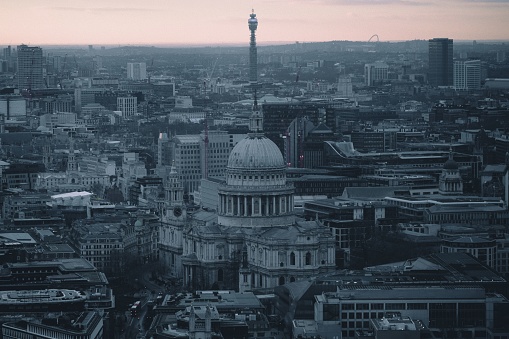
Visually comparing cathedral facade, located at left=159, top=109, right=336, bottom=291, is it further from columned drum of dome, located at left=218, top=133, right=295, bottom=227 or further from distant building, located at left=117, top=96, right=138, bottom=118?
distant building, located at left=117, top=96, right=138, bottom=118

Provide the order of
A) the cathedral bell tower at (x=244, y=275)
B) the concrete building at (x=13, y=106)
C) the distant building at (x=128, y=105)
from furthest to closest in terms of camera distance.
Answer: the distant building at (x=128, y=105)
the concrete building at (x=13, y=106)
the cathedral bell tower at (x=244, y=275)

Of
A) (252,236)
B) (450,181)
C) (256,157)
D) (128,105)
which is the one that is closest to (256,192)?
(256,157)

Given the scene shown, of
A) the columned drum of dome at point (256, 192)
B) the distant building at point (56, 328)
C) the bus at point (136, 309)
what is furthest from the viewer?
the columned drum of dome at point (256, 192)

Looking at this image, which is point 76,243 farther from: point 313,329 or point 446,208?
point 313,329

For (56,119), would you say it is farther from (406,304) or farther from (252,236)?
(406,304)

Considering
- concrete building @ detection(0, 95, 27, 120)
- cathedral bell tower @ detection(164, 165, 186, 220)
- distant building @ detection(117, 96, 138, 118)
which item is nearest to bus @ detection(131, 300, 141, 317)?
cathedral bell tower @ detection(164, 165, 186, 220)

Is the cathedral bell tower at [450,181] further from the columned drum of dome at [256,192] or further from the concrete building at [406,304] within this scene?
the concrete building at [406,304]

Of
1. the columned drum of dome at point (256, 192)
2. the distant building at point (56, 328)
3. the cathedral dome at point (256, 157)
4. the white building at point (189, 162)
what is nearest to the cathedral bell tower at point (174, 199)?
the columned drum of dome at point (256, 192)

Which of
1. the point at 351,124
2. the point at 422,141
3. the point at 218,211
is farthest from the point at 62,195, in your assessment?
the point at 351,124
